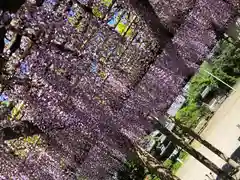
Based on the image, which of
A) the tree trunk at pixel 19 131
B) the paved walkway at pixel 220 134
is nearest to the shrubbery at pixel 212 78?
the paved walkway at pixel 220 134

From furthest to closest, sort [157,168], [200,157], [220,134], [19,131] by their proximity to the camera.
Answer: [220,134], [157,168], [200,157], [19,131]

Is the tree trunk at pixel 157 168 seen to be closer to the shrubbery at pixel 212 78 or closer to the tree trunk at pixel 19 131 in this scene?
the tree trunk at pixel 19 131

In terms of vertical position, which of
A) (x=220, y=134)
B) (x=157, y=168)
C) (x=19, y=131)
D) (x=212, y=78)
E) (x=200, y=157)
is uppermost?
(x=212, y=78)

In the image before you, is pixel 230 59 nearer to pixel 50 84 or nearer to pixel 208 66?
pixel 208 66

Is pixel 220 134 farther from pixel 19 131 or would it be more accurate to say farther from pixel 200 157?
pixel 19 131

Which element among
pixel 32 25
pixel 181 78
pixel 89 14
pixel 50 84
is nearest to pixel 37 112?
pixel 50 84

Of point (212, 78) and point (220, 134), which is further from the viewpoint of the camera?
point (212, 78)

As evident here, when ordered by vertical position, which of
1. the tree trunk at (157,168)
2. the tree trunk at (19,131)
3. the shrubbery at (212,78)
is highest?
the shrubbery at (212,78)

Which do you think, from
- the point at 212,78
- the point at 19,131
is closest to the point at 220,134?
the point at 212,78
